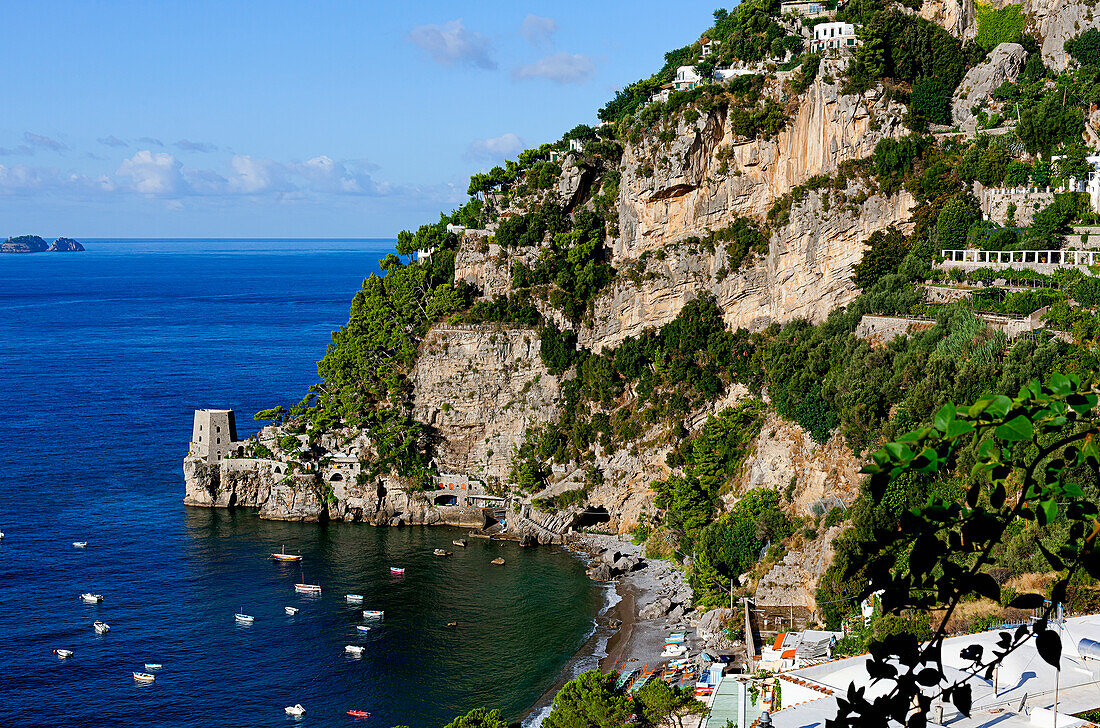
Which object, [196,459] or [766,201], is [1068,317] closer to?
[766,201]

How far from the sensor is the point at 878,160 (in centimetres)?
5078

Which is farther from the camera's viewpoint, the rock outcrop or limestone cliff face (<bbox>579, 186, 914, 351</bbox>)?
the rock outcrop

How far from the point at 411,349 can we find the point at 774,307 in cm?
2134

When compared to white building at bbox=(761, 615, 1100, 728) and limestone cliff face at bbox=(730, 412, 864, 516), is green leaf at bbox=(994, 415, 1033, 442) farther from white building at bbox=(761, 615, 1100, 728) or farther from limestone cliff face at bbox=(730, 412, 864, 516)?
limestone cliff face at bbox=(730, 412, 864, 516)

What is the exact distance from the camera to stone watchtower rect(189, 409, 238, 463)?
2371 inches

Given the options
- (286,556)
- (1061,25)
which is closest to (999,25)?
(1061,25)

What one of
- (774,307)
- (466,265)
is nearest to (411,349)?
(466,265)

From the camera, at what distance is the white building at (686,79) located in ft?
197

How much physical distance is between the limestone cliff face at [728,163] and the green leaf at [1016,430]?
4898 centimetres

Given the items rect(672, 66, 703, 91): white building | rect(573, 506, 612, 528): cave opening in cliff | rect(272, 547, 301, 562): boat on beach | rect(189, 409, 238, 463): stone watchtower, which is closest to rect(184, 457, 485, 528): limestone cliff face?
rect(189, 409, 238, 463): stone watchtower

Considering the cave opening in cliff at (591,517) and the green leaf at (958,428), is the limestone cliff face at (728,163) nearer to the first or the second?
the cave opening in cliff at (591,517)

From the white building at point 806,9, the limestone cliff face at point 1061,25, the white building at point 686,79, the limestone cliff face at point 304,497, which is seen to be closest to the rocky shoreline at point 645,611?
the limestone cliff face at point 304,497

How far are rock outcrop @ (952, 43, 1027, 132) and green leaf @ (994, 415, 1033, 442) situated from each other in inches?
2040

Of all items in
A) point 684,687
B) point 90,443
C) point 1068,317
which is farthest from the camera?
point 90,443
